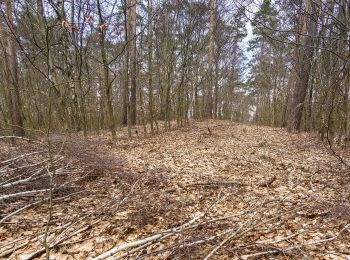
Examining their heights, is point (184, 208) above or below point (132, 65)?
below

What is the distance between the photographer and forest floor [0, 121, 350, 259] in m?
2.16

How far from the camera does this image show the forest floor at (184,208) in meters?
2.16

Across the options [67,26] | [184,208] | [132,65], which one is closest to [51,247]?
[184,208]

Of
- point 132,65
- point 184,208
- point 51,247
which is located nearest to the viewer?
point 51,247

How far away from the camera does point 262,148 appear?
6.77 metres

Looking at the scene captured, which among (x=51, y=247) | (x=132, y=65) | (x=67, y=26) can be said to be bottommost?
(x=51, y=247)

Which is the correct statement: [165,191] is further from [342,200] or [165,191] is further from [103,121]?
[103,121]

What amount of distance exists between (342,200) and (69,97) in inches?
379

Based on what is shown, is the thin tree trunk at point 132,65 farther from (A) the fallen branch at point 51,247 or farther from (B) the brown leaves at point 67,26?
(A) the fallen branch at point 51,247

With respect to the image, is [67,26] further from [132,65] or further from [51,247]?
[132,65]

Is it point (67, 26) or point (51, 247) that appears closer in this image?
point (51, 247)

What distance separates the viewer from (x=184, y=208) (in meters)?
3.10

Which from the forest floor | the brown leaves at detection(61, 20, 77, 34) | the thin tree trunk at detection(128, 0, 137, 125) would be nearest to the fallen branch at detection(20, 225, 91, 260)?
the forest floor

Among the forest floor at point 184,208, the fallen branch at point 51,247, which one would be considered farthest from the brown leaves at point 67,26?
the fallen branch at point 51,247
